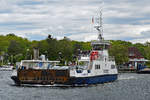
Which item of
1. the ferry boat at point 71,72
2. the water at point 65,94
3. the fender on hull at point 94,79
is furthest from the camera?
the fender on hull at point 94,79

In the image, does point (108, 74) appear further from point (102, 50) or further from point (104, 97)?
→ point (104, 97)

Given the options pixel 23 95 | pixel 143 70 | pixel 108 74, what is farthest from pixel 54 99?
pixel 143 70

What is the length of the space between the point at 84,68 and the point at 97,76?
306cm

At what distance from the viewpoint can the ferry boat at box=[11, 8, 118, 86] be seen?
72375mm

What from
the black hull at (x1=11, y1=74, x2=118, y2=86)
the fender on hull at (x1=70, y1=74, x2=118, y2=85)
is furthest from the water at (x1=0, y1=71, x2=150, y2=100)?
the fender on hull at (x1=70, y1=74, x2=118, y2=85)

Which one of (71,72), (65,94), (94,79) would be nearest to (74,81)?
(71,72)

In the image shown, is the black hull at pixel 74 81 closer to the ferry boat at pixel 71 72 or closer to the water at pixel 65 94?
the ferry boat at pixel 71 72

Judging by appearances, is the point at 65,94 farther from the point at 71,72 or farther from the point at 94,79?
the point at 94,79

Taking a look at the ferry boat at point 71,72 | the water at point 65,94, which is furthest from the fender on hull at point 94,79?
the water at point 65,94

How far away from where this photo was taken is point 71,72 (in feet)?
237

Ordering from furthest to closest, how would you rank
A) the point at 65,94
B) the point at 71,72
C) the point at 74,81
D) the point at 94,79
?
the point at 94,79 → the point at 74,81 → the point at 71,72 → the point at 65,94

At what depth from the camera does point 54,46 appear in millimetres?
185750

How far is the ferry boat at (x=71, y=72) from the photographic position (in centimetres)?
7238

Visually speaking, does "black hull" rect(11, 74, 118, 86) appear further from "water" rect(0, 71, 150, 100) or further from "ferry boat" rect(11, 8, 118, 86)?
"water" rect(0, 71, 150, 100)
